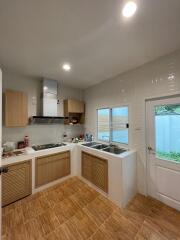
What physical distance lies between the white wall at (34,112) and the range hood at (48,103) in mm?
185

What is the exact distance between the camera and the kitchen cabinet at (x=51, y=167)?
8.31ft

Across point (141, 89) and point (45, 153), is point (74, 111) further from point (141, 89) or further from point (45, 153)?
point (141, 89)

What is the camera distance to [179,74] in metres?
1.92

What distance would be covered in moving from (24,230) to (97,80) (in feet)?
10.8

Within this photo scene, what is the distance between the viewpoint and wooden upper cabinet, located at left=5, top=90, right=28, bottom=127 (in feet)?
7.97

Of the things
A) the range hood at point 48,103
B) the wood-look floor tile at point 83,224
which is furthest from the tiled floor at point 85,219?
the range hood at point 48,103

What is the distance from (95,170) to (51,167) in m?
1.02

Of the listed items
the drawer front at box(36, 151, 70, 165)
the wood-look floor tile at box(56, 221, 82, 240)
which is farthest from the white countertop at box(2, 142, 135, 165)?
the wood-look floor tile at box(56, 221, 82, 240)

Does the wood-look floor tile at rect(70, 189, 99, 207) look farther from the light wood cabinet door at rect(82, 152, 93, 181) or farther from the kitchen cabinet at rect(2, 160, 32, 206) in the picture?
the kitchen cabinet at rect(2, 160, 32, 206)

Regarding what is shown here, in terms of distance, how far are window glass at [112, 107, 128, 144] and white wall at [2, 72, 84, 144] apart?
4.71 ft

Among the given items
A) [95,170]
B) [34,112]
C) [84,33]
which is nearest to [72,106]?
[34,112]

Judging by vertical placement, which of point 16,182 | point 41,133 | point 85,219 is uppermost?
point 41,133

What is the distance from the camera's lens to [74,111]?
3633 millimetres

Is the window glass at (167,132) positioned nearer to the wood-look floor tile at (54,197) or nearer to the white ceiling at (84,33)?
the white ceiling at (84,33)
